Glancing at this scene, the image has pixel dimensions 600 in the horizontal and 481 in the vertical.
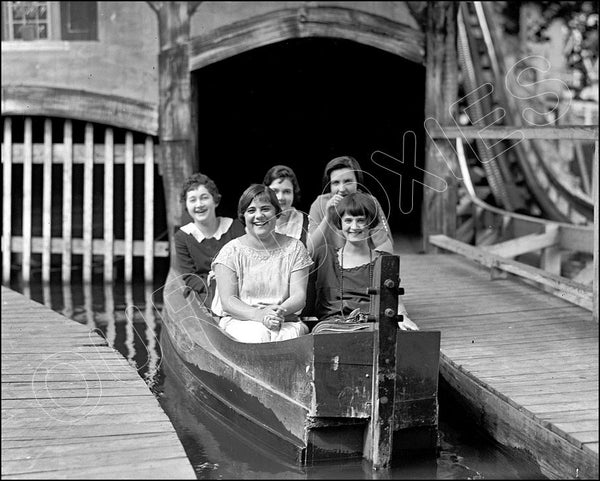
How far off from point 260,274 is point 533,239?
419cm

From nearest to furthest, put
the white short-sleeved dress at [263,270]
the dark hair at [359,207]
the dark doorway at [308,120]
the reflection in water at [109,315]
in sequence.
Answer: the dark hair at [359,207] < the white short-sleeved dress at [263,270] < the reflection in water at [109,315] < the dark doorway at [308,120]

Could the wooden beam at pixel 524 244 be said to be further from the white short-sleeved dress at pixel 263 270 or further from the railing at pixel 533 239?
the white short-sleeved dress at pixel 263 270

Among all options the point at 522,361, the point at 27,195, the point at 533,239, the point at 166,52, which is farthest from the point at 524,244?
the point at 27,195

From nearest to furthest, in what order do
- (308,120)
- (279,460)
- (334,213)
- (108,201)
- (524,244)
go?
(279,460) < (334,213) < (524,244) < (108,201) < (308,120)

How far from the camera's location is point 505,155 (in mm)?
10852

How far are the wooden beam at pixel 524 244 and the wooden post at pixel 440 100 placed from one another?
94 centimetres

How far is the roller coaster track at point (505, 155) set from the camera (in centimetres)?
1041

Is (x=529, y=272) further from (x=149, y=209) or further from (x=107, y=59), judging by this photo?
(x=107, y=59)

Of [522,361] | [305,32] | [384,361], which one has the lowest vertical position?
[522,361]

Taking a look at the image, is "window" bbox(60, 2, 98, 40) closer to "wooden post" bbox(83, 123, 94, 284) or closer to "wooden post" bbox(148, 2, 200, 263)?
"wooden post" bbox(148, 2, 200, 263)

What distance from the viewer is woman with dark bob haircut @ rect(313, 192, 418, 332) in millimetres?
4852

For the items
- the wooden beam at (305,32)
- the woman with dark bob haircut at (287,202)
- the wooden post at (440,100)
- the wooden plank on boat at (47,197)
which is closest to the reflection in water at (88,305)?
the wooden plank on boat at (47,197)

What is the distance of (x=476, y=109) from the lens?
426 inches

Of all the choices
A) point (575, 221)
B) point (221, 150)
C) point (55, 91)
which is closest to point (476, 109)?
point (575, 221)
